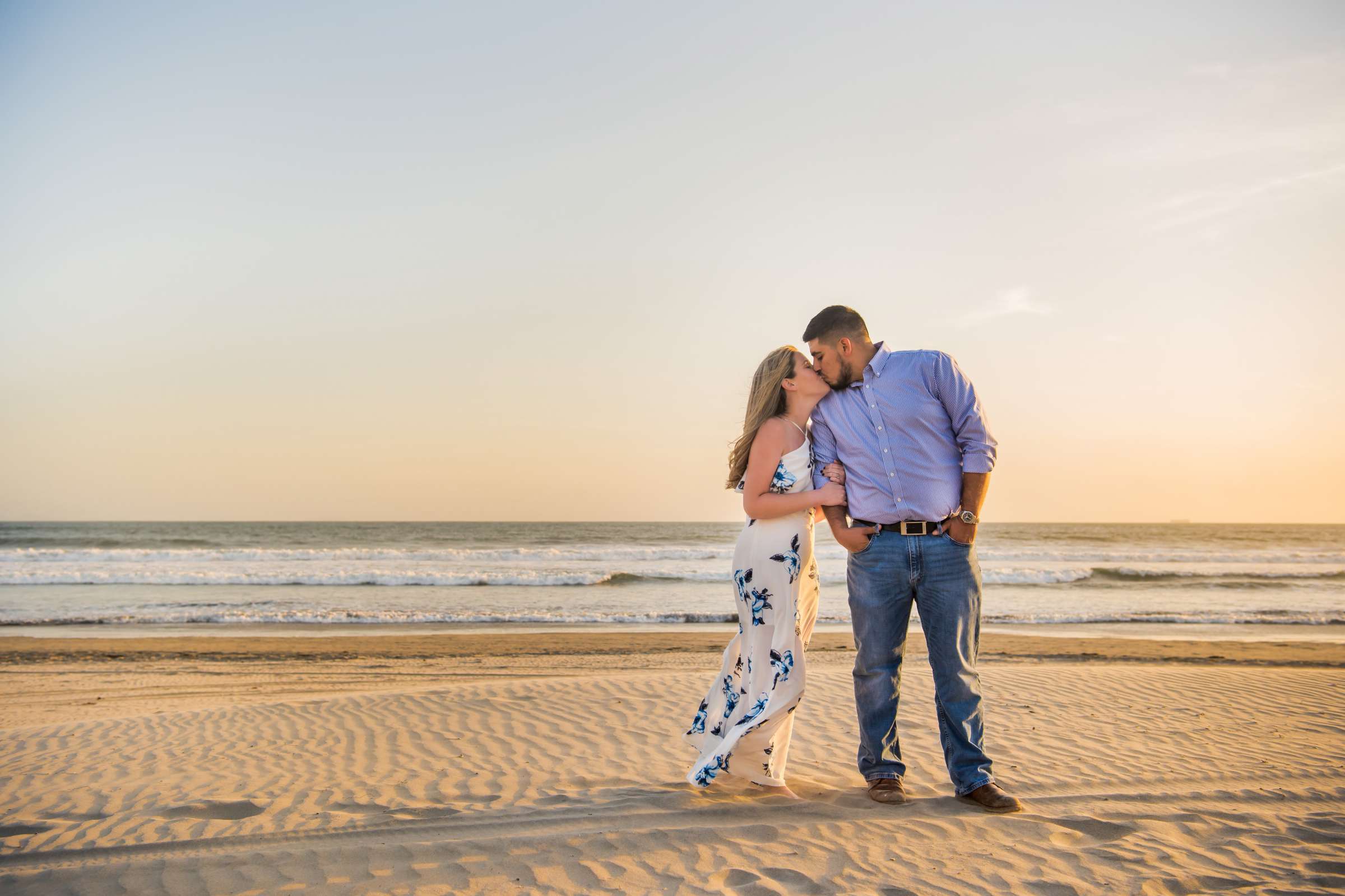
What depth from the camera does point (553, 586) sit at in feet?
65.5

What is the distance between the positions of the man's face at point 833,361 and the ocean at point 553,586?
411 inches

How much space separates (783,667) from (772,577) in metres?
0.45

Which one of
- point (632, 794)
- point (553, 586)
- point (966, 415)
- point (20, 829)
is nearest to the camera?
point (966, 415)

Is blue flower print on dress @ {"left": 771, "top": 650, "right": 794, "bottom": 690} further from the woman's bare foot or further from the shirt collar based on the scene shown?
the shirt collar

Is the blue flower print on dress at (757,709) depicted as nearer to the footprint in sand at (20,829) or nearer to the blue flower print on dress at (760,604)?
the blue flower print on dress at (760,604)

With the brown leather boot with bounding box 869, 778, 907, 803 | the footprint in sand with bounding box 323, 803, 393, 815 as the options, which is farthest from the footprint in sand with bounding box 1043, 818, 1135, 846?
the footprint in sand with bounding box 323, 803, 393, 815

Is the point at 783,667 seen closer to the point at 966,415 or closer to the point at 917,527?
the point at 917,527

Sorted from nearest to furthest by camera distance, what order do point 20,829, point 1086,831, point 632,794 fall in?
1. point 1086,831
2. point 20,829
3. point 632,794

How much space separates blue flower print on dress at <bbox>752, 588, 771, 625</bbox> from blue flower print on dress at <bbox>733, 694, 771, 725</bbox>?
36 cm

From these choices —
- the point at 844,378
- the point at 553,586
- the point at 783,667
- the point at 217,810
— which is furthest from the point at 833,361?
the point at 553,586

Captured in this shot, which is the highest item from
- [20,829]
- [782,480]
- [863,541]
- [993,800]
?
[782,480]

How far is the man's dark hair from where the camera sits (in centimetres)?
387

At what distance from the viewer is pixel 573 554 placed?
90.5 feet

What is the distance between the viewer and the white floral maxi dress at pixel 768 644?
3.89m
